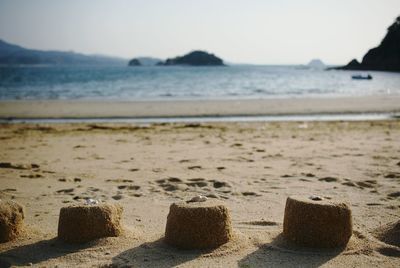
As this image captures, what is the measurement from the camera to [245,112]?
16438mm

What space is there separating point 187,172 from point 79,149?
11.2 ft

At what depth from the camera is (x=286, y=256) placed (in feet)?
11.6

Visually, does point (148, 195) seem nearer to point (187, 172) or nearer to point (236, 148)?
point (187, 172)

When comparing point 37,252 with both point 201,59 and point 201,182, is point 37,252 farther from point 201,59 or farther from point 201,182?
point 201,59

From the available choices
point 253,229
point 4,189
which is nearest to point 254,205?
point 253,229

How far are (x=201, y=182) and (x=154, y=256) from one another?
8.49ft

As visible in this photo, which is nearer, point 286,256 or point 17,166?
point 286,256

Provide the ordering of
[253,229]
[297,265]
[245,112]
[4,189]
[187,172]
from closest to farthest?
[297,265], [253,229], [4,189], [187,172], [245,112]

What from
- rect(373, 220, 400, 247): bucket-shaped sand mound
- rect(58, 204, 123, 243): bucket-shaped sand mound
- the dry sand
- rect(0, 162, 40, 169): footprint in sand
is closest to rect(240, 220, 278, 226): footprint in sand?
the dry sand

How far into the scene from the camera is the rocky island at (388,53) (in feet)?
282

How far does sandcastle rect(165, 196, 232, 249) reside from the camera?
11.9 ft

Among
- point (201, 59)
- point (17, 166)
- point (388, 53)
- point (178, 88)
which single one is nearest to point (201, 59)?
point (201, 59)

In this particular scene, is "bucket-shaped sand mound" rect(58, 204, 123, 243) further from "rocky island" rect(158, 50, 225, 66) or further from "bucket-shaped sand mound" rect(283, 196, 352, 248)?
"rocky island" rect(158, 50, 225, 66)

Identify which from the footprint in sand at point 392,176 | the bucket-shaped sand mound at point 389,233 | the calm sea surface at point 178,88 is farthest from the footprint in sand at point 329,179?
the calm sea surface at point 178,88
